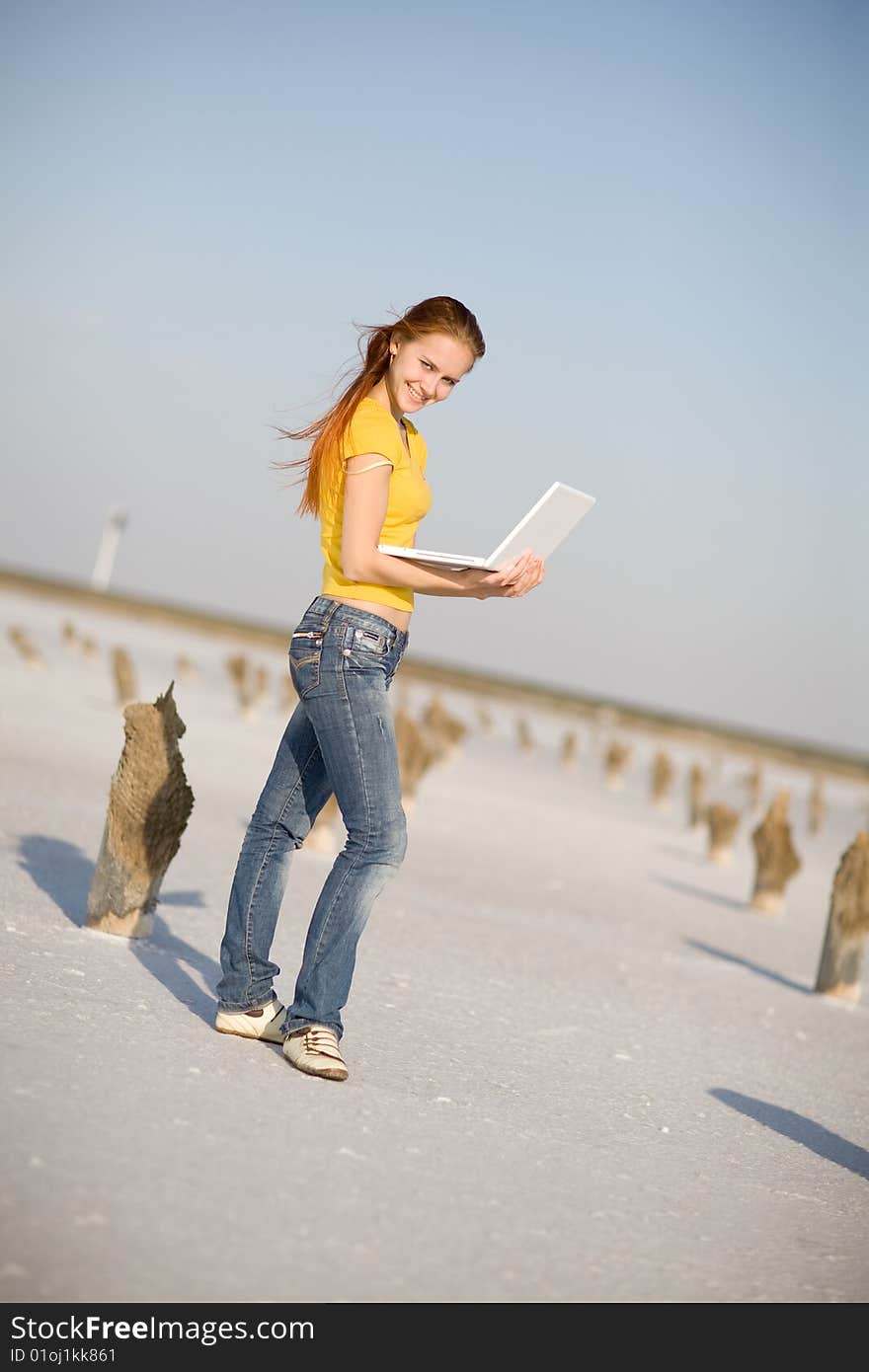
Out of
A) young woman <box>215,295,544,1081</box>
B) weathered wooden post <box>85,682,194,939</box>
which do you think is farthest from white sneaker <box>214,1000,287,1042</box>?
weathered wooden post <box>85,682,194,939</box>

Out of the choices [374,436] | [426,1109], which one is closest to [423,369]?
[374,436]

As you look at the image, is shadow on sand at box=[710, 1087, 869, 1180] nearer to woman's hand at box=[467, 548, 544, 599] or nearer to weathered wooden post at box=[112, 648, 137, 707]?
woman's hand at box=[467, 548, 544, 599]

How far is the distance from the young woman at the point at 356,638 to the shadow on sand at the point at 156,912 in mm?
567

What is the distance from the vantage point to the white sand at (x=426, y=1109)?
2848mm

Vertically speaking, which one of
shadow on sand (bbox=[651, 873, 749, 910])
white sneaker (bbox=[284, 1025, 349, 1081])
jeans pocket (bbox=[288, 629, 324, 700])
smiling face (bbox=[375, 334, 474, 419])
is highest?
smiling face (bbox=[375, 334, 474, 419])

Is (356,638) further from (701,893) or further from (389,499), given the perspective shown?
(701,893)

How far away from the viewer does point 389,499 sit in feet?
13.3

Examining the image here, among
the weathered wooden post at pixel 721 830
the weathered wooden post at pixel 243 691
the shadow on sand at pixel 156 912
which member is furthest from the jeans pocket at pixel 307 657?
the weathered wooden post at pixel 243 691

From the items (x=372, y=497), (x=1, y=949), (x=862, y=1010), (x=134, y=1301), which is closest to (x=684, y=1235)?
(x=134, y=1301)

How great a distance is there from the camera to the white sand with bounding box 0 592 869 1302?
2.85 m

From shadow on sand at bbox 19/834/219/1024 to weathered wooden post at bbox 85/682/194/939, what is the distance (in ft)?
0.33

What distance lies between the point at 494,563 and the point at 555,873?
8.01 m

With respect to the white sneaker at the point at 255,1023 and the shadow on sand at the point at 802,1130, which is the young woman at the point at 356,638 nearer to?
the white sneaker at the point at 255,1023

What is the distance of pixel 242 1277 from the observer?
2648mm
